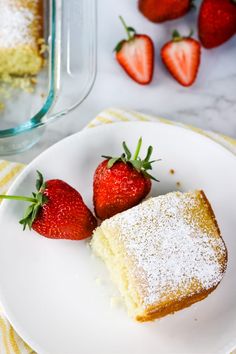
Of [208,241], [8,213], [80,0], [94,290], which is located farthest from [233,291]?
[80,0]

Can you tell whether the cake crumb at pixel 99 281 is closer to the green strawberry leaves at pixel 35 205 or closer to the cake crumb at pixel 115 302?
the cake crumb at pixel 115 302

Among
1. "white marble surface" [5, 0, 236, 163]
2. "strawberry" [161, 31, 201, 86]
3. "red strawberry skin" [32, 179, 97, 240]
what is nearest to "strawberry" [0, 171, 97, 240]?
"red strawberry skin" [32, 179, 97, 240]

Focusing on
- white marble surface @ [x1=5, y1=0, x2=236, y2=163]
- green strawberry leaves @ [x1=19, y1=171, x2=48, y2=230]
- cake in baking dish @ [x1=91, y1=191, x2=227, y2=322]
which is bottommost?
cake in baking dish @ [x1=91, y1=191, x2=227, y2=322]

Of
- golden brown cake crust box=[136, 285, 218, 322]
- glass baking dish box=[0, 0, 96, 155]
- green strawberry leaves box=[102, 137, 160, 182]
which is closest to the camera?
golden brown cake crust box=[136, 285, 218, 322]

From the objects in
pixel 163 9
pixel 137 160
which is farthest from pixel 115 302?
pixel 163 9

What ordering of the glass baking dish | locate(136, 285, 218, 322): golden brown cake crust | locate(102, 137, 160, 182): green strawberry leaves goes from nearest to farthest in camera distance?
locate(136, 285, 218, 322): golden brown cake crust
locate(102, 137, 160, 182): green strawberry leaves
the glass baking dish

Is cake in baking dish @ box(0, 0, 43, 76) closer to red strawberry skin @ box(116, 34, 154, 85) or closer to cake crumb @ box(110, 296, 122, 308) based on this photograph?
red strawberry skin @ box(116, 34, 154, 85)

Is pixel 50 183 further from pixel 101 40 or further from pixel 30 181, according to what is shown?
pixel 101 40

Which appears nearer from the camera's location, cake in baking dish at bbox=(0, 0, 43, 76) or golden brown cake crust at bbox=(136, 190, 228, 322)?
golden brown cake crust at bbox=(136, 190, 228, 322)
